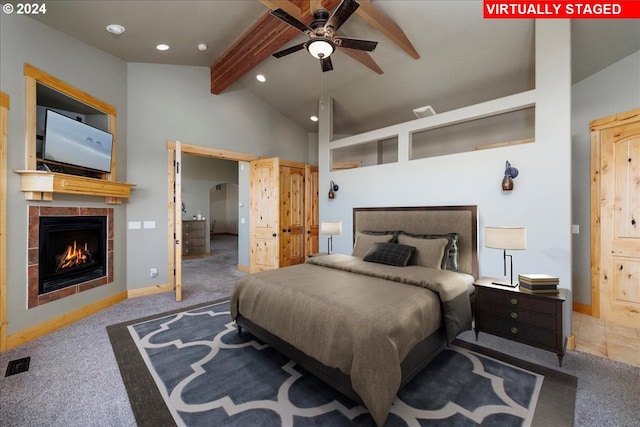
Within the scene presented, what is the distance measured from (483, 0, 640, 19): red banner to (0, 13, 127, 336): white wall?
5021 mm

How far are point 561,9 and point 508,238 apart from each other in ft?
7.92

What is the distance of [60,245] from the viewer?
11.1 feet

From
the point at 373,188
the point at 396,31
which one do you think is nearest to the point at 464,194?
the point at 373,188

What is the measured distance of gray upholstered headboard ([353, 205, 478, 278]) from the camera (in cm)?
342

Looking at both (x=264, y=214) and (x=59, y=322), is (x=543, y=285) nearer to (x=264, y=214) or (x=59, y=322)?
(x=264, y=214)

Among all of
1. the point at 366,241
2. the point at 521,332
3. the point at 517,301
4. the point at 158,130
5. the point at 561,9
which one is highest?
the point at 561,9

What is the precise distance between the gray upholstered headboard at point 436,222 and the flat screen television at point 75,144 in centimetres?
400

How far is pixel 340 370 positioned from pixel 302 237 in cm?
437

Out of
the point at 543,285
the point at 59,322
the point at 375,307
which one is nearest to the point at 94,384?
the point at 59,322

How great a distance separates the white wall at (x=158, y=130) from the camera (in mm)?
4336

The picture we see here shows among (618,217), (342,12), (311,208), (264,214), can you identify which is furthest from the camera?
(311,208)

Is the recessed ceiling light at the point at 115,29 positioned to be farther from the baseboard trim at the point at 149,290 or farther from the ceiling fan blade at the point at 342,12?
the baseboard trim at the point at 149,290

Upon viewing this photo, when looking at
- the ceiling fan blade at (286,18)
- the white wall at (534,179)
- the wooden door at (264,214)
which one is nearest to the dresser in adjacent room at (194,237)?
the wooden door at (264,214)

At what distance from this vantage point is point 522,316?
2496 millimetres
